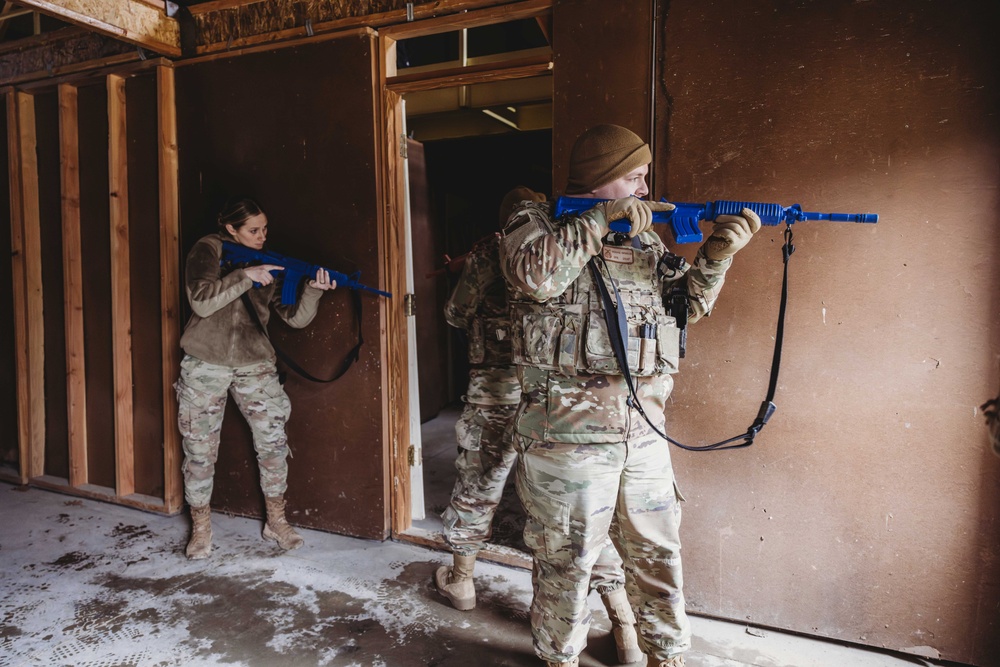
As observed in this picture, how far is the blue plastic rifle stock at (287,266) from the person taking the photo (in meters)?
3.14

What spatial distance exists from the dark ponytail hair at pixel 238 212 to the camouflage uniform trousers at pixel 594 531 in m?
1.98

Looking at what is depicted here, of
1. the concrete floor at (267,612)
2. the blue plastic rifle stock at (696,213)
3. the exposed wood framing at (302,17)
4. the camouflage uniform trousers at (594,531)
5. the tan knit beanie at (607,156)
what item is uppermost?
the exposed wood framing at (302,17)

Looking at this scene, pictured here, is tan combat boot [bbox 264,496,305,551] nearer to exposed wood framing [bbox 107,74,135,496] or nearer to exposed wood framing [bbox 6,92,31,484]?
exposed wood framing [bbox 107,74,135,496]

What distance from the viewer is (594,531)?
1963 mm

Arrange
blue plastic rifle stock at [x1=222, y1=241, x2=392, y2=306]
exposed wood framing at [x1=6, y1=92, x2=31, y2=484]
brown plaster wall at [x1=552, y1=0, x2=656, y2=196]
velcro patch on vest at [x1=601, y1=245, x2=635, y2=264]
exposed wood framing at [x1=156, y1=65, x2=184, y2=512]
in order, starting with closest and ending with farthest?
velcro patch on vest at [x1=601, y1=245, x2=635, y2=264], brown plaster wall at [x1=552, y1=0, x2=656, y2=196], blue plastic rifle stock at [x1=222, y1=241, x2=392, y2=306], exposed wood framing at [x1=156, y1=65, x2=184, y2=512], exposed wood framing at [x1=6, y1=92, x2=31, y2=484]

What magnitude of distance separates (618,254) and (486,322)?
2.69 ft

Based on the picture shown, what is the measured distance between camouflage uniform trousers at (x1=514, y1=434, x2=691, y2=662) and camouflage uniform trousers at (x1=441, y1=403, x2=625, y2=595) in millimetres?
619

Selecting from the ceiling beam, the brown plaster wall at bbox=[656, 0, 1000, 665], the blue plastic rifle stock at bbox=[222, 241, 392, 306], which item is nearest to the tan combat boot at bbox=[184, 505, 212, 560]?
the blue plastic rifle stock at bbox=[222, 241, 392, 306]

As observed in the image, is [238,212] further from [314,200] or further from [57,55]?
[57,55]

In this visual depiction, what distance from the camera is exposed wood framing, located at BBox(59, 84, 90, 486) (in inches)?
156

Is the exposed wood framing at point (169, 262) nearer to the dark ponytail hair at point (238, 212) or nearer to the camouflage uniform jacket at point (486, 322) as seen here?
the dark ponytail hair at point (238, 212)

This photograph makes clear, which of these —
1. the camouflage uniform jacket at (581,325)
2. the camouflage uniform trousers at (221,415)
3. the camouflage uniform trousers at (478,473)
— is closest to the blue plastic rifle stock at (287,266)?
the camouflage uniform trousers at (221,415)

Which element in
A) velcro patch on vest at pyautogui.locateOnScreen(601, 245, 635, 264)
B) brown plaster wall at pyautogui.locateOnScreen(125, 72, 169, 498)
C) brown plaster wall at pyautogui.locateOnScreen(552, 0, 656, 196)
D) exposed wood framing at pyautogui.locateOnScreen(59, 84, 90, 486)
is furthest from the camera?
exposed wood framing at pyautogui.locateOnScreen(59, 84, 90, 486)

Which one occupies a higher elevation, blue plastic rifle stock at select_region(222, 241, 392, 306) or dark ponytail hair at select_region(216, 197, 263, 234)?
dark ponytail hair at select_region(216, 197, 263, 234)
